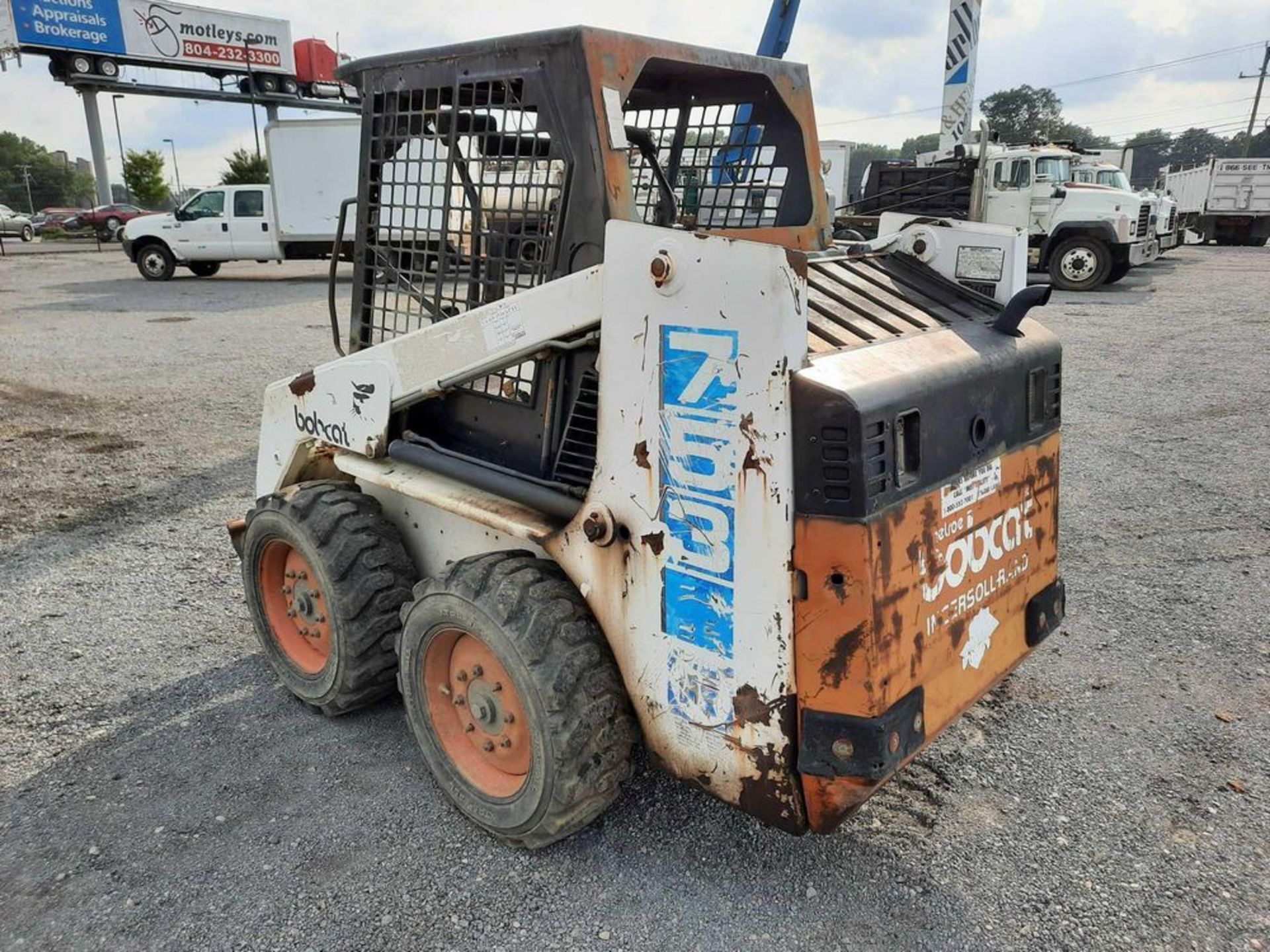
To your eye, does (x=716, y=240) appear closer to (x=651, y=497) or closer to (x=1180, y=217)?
(x=651, y=497)

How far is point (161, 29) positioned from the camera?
39.9 meters

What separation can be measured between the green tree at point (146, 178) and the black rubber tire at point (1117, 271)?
173 feet

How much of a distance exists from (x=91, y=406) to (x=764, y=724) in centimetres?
848

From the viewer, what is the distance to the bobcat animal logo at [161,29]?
39438 mm

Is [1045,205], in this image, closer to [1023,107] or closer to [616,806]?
[616,806]

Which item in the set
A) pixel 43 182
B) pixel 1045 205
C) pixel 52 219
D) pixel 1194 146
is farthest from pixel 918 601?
pixel 1194 146

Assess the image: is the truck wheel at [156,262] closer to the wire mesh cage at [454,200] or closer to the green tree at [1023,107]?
the wire mesh cage at [454,200]

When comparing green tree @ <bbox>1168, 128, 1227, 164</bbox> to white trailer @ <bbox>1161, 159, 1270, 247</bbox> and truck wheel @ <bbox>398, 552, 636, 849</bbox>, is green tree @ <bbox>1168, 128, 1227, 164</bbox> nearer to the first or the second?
white trailer @ <bbox>1161, 159, 1270, 247</bbox>

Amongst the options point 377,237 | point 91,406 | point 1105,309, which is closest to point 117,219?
point 91,406

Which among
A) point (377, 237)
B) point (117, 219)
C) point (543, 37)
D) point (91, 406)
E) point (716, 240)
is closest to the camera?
point (716, 240)

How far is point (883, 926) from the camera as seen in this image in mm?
2461

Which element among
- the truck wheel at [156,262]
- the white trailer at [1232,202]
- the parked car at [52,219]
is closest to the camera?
the truck wheel at [156,262]

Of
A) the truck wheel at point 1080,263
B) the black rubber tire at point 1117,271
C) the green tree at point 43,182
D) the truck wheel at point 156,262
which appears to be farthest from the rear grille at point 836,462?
the green tree at point 43,182

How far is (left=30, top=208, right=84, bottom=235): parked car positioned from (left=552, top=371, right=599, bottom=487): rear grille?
48.4 metres
